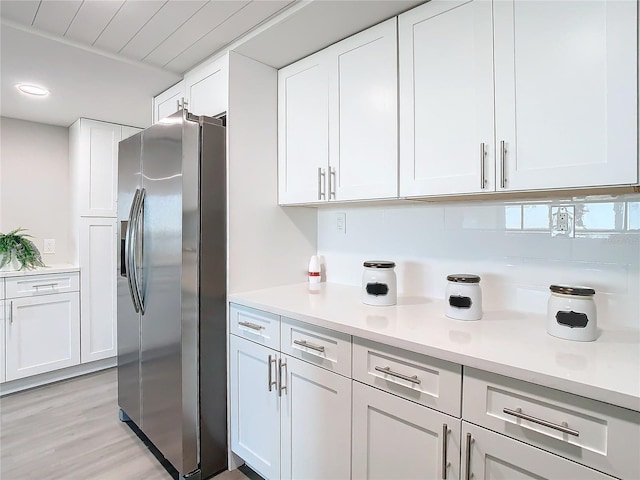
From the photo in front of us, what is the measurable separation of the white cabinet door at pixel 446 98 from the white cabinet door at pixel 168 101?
56.6 inches

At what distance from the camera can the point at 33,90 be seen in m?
2.36

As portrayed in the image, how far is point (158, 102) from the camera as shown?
8.12ft

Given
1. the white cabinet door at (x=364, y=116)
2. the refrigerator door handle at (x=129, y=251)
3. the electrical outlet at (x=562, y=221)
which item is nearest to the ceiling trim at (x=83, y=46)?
the refrigerator door handle at (x=129, y=251)

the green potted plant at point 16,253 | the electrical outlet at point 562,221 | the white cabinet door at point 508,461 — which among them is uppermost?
the electrical outlet at point 562,221

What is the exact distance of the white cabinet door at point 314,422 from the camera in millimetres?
1314

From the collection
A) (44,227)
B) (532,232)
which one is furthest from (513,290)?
(44,227)

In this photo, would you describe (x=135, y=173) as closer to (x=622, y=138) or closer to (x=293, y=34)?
(x=293, y=34)

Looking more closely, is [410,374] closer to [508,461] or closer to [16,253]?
[508,461]

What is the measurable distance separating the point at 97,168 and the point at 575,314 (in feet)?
11.4

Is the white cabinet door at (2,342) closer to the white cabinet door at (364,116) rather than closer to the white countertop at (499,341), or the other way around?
the white countertop at (499,341)

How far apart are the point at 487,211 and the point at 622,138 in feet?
1.94

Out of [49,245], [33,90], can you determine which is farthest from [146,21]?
[49,245]

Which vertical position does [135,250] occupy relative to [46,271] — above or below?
above

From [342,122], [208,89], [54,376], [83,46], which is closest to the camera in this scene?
[342,122]
